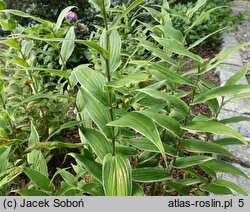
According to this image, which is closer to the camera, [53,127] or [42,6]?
[53,127]

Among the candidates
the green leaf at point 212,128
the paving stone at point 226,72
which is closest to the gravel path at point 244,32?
the paving stone at point 226,72

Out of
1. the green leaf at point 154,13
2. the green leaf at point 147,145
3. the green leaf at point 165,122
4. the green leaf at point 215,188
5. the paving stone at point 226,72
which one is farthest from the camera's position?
the paving stone at point 226,72

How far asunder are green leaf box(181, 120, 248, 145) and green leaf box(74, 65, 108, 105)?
10.7 inches

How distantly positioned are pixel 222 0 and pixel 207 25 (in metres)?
1.31

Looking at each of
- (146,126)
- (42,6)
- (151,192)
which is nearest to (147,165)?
(151,192)

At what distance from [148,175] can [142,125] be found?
296 mm

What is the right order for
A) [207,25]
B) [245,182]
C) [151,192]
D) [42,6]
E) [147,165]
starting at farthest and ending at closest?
[207,25] → [42,6] → [245,182] → [151,192] → [147,165]

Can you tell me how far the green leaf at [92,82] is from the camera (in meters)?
0.98

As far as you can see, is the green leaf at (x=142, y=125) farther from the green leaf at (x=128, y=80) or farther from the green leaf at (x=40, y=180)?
the green leaf at (x=40, y=180)

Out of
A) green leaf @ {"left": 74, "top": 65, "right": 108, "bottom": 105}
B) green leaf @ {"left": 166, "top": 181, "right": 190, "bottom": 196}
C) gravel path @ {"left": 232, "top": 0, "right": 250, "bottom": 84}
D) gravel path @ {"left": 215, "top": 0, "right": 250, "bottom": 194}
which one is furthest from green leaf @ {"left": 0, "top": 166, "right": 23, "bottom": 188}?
gravel path @ {"left": 232, "top": 0, "right": 250, "bottom": 84}

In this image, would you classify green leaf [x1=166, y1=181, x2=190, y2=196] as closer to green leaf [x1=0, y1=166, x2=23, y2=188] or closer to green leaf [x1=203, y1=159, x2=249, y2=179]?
green leaf [x1=203, y1=159, x2=249, y2=179]

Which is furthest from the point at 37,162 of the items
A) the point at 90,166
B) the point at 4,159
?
the point at 90,166

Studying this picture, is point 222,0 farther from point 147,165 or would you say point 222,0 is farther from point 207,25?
point 147,165

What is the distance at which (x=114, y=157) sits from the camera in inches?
40.3
